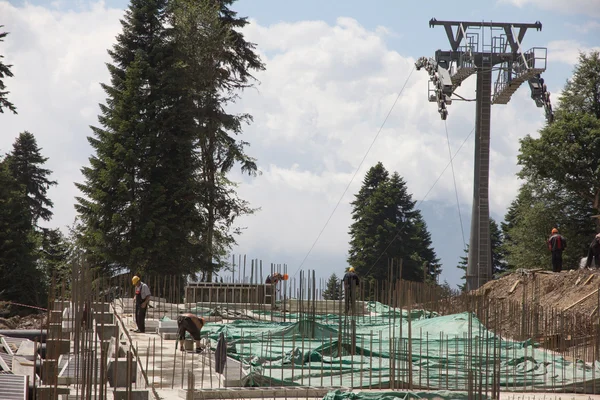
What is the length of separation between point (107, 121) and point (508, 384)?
72.9 feet

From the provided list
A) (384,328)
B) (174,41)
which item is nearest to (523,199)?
(174,41)

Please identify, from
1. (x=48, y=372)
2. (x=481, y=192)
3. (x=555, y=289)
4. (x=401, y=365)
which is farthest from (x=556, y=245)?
(x=48, y=372)

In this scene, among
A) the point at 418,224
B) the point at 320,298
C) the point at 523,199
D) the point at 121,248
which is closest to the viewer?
the point at 320,298

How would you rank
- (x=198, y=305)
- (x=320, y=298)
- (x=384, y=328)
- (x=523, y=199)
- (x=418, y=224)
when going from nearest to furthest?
(x=384, y=328)
(x=198, y=305)
(x=320, y=298)
(x=523, y=199)
(x=418, y=224)

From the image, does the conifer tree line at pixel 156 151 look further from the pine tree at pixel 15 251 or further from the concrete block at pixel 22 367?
the concrete block at pixel 22 367

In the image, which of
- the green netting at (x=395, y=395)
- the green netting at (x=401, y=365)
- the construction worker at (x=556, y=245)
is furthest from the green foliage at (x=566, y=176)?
the green netting at (x=395, y=395)

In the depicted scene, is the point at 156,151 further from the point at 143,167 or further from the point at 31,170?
the point at 31,170

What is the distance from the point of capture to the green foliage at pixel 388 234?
4960cm

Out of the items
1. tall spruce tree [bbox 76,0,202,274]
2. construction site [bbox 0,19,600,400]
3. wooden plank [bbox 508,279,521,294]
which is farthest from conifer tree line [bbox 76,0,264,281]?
wooden plank [bbox 508,279,521,294]

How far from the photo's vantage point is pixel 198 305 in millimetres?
21375

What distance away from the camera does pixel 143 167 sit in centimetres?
3069

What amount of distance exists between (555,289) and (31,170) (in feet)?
97.2

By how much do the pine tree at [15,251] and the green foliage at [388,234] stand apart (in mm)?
21973

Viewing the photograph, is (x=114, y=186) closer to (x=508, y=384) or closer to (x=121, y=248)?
(x=121, y=248)
